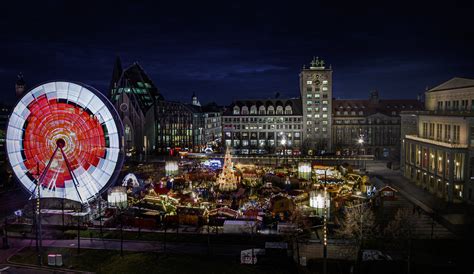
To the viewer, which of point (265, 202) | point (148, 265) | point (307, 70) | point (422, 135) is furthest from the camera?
point (307, 70)

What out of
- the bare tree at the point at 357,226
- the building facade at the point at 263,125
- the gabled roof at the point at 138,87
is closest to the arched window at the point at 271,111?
the building facade at the point at 263,125

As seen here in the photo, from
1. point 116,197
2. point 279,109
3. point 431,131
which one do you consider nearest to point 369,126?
point 279,109

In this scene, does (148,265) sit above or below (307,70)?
below

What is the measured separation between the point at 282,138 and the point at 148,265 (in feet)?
259

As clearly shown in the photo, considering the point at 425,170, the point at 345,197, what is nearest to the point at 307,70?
the point at 425,170

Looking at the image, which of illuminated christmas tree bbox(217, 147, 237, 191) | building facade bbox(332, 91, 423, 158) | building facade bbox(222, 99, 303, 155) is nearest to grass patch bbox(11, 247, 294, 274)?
illuminated christmas tree bbox(217, 147, 237, 191)

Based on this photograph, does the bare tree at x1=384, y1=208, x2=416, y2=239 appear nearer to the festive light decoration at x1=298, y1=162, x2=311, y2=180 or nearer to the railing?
the railing

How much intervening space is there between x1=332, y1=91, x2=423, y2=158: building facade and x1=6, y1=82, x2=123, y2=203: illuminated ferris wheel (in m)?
66.2

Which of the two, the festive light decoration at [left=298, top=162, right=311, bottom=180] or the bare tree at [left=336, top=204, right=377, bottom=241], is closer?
the bare tree at [left=336, top=204, right=377, bottom=241]

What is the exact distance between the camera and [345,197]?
4659 cm

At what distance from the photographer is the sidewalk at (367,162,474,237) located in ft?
126

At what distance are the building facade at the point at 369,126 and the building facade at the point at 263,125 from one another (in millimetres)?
10161

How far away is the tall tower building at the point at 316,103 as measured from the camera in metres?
103

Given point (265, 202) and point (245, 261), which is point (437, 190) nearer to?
point (265, 202)
